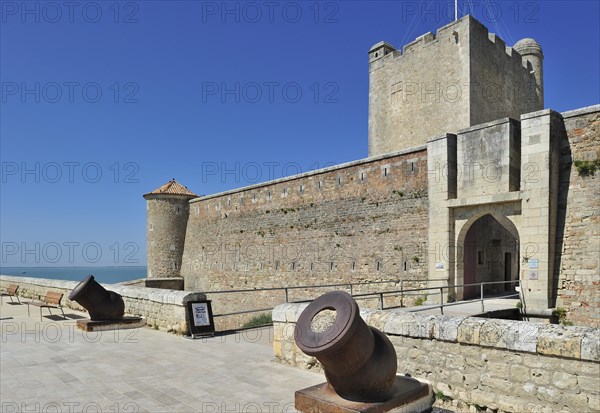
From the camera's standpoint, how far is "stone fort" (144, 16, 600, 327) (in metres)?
11.5

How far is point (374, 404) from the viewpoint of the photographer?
14.2ft

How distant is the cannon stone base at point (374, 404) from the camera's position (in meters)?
4.31

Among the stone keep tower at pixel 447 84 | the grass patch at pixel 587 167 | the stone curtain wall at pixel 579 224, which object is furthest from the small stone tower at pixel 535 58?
the grass patch at pixel 587 167

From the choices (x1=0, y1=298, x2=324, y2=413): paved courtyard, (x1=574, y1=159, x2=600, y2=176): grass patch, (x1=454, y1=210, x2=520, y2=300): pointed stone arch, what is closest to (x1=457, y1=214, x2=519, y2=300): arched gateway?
(x1=454, y1=210, x2=520, y2=300): pointed stone arch

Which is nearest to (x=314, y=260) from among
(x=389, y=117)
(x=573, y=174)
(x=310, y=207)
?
(x=310, y=207)

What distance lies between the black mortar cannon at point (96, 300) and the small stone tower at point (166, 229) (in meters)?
19.7

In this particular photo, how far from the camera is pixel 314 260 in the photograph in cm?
1909

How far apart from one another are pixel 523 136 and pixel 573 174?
159cm

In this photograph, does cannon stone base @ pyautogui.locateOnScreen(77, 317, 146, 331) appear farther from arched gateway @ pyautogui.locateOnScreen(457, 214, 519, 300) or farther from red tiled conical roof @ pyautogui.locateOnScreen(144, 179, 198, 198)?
red tiled conical roof @ pyautogui.locateOnScreen(144, 179, 198, 198)

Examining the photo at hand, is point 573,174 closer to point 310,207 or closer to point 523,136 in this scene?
point 523,136

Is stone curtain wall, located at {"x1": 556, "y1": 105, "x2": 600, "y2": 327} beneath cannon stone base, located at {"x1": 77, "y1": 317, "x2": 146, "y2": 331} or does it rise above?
above

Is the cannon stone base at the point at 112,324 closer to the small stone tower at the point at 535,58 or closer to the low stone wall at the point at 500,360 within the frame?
the low stone wall at the point at 500,360

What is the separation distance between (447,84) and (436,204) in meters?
8.62

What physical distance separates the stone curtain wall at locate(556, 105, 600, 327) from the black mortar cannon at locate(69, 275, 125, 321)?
36.6 feet
